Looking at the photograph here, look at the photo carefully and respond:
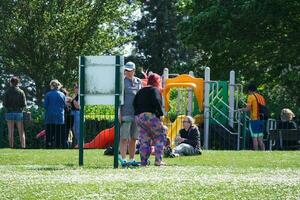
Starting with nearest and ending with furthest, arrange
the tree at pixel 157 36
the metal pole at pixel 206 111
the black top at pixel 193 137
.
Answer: the black top at pixel 193 137 < the metal pole at pixel 206 111 < the tree at pixel 157 36

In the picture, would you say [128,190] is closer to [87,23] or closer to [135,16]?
[87,23]

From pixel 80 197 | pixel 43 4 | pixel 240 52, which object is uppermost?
pixel 43 4

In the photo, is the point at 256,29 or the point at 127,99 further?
the point at 256,29

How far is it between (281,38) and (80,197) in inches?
1174

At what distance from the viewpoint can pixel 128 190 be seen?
11.4m

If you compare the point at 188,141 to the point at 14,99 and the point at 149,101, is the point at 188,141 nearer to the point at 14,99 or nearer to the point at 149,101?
the point at 149,101

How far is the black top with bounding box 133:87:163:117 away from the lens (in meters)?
16.4

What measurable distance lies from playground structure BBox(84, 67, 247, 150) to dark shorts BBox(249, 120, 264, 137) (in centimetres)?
172

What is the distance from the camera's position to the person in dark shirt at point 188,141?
2003 cm

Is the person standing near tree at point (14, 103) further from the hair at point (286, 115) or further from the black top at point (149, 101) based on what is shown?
the black top at point (149, 101)

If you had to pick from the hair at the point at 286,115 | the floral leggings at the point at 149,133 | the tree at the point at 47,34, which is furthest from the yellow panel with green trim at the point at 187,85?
the tree at the point at 47,34

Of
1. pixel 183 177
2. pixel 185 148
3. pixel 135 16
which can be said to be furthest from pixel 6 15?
pixel 183 177

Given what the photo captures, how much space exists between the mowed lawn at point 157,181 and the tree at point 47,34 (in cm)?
3642

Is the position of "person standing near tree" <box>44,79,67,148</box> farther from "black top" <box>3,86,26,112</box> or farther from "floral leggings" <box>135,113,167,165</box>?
"floral leggings" <box>135,113,167,165</box>
